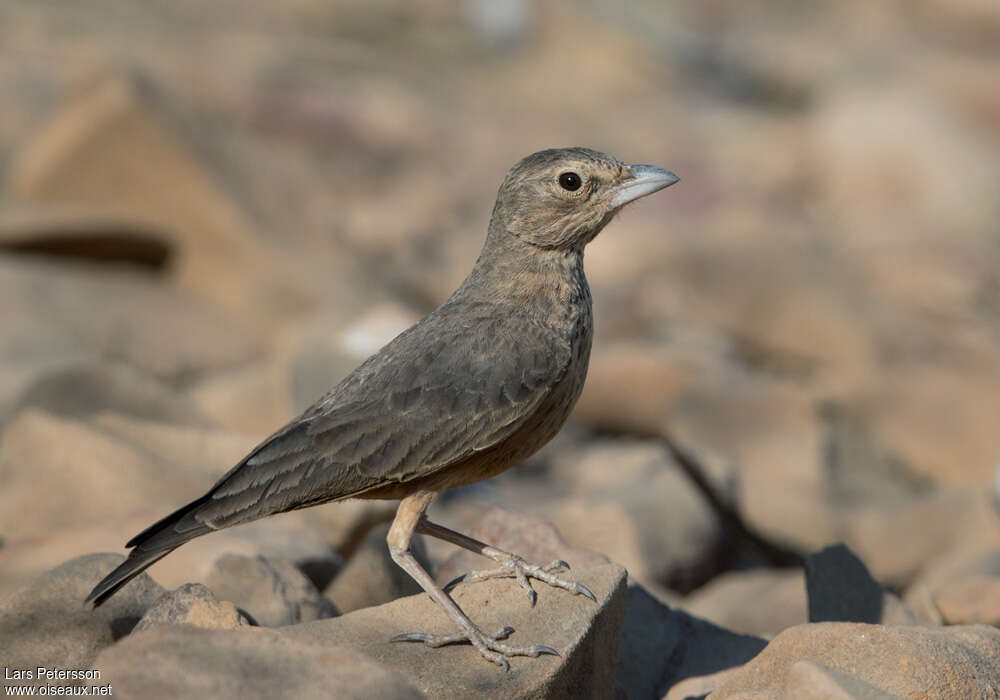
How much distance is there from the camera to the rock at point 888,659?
4.16 m

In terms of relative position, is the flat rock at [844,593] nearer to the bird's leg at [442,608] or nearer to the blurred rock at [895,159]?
the bird's leg at [442,608]

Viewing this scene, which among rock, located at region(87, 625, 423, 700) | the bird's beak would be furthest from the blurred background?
the bird's beak

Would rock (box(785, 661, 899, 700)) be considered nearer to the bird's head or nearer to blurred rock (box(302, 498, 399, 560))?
the bird's head

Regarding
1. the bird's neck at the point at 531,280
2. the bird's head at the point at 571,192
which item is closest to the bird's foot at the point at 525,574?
the bird's neck at the point at 531,280

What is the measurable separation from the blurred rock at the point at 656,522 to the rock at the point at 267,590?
1.88m

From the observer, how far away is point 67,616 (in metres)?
4.52

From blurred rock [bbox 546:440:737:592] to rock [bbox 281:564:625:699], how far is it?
1940 millimetres

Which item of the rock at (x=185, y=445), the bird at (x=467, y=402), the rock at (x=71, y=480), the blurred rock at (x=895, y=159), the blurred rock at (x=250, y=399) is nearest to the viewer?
the bird at (x=467, y=402)

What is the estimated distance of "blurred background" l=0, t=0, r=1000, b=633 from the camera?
7.08 meters

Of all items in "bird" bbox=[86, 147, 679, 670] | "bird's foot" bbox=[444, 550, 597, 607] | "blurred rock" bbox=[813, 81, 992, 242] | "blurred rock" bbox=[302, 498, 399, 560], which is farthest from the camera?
"blurred rock" bbox=[813, 81, 992, 242]

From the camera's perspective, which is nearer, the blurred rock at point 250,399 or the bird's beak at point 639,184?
the bird's beak at point 639,184

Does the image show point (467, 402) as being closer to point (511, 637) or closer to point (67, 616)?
point (511, 637)

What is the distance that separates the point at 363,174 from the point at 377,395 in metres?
11.7

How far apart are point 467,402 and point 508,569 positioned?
2.07 feet
